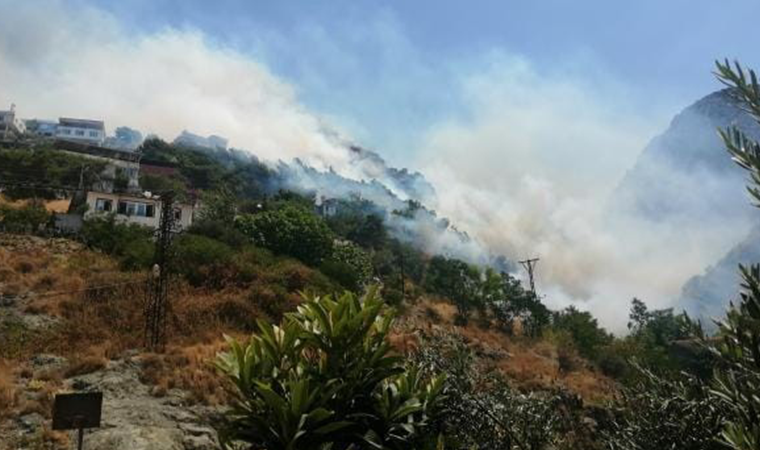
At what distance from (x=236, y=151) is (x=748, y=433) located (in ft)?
426

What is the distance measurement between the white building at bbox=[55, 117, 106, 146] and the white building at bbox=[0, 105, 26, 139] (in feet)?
27.7

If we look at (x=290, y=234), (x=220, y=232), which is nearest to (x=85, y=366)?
(x=220, y=232)

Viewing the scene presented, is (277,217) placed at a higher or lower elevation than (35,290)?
higher

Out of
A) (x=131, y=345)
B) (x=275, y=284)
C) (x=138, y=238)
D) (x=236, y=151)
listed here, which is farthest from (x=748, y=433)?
(x=236, y=151)

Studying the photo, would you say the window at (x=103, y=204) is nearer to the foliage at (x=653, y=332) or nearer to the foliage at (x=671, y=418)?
the foliage at (x=653, y=332)

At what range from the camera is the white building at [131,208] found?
163ft

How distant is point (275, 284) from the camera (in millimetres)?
37688

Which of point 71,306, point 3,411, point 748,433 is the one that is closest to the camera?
point 748,433

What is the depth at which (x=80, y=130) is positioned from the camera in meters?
127

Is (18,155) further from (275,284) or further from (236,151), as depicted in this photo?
(236,151)

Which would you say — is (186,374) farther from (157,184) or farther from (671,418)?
(157,184)

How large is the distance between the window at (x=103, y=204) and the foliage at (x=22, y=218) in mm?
4643

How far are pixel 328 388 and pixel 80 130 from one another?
137326mm

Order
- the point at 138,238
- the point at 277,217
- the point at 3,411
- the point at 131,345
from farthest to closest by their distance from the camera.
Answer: the point at 277,217
the point at 138,238
the point at 131,345
the point at 3,411
